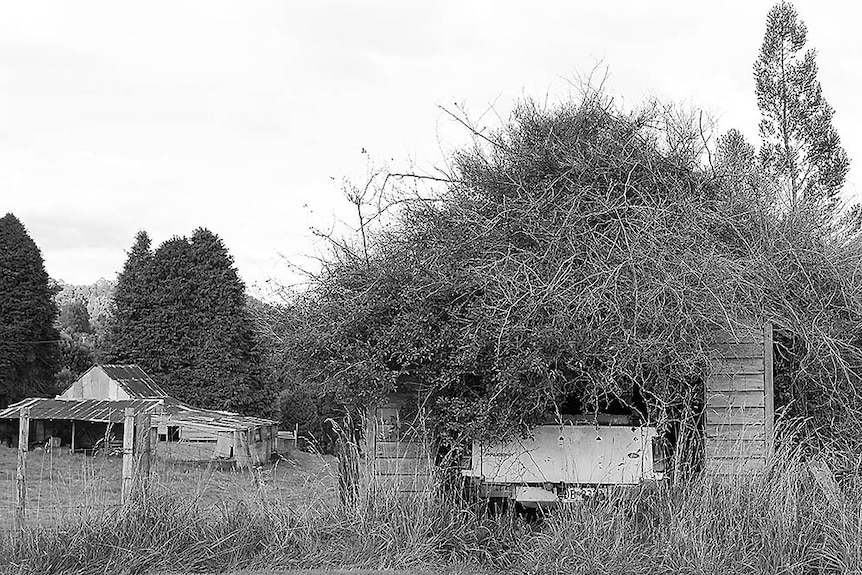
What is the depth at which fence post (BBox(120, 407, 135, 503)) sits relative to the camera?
6.30m

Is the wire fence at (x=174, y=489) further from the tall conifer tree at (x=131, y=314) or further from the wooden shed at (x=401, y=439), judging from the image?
the tall conifer tree at (x=131, y=314)

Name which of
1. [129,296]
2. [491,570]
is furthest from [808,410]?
[129,296]

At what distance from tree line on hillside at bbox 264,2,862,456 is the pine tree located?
1263 cm

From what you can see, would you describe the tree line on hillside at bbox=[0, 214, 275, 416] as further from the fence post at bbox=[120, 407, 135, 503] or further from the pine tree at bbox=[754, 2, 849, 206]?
the fence post at bbox=[120, 407, 135, 503]

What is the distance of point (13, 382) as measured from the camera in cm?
3275

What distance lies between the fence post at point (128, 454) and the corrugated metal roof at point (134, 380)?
77.2 ft

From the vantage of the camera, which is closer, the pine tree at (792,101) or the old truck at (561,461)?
the old truck at (561,461)

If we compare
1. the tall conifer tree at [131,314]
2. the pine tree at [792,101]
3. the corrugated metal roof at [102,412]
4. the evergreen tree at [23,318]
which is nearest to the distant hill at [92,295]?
the evergreen tree at [23,318]

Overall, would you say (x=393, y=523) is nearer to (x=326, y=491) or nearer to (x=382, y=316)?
(x=326, y=491)

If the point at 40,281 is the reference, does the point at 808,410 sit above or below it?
below

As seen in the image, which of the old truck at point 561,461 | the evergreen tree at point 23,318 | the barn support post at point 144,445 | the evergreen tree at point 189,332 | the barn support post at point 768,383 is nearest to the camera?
the barn support post at point 144,445

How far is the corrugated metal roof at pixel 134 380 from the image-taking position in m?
29.4

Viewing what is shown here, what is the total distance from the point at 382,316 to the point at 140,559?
249 cm

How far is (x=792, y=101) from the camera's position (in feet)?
66.8
